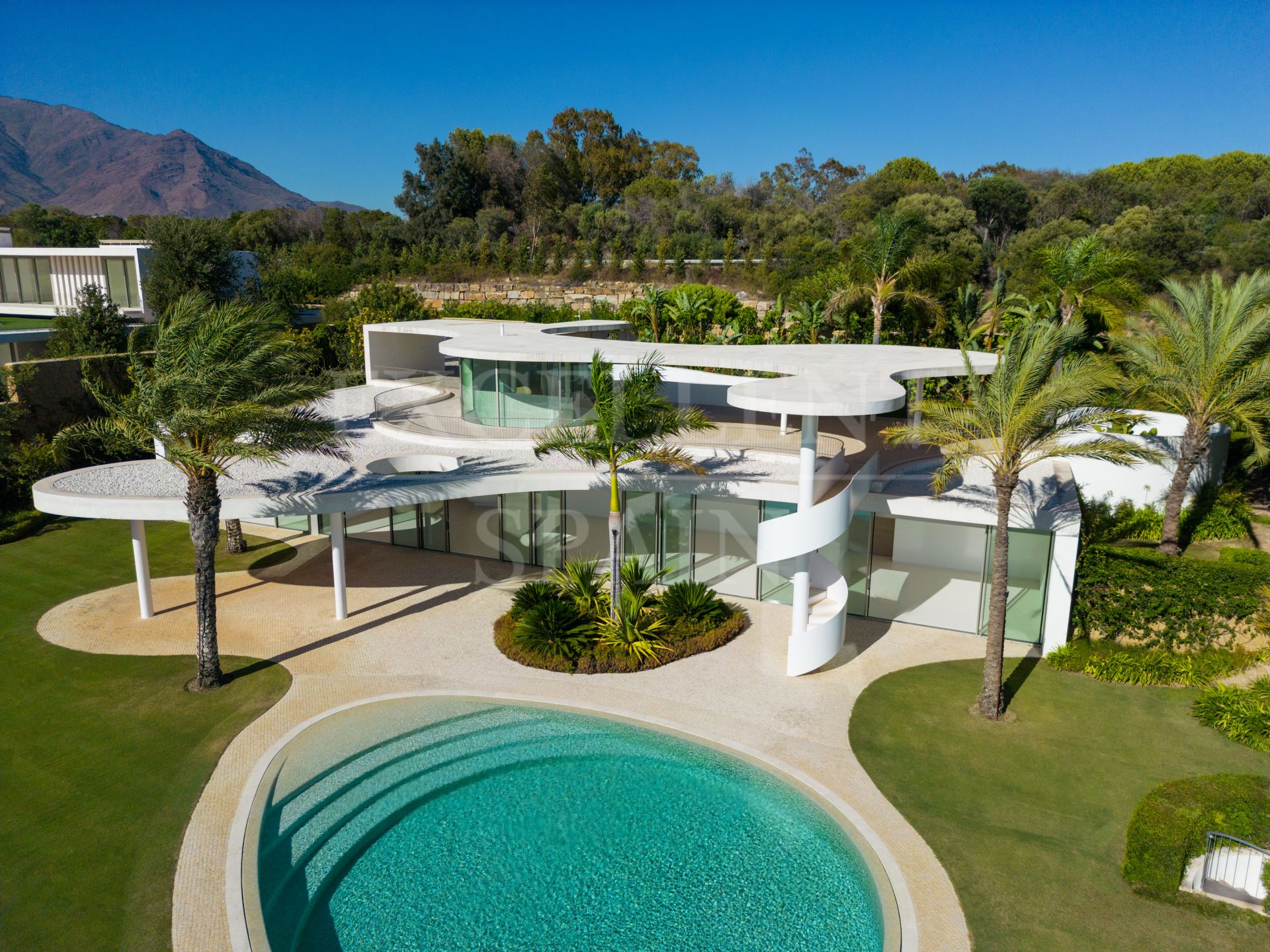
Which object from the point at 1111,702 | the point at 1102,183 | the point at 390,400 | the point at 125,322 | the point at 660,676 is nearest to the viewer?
the point at 1111,702

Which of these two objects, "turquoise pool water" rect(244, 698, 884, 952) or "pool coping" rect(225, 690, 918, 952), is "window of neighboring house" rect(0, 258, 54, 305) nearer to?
"pool coping" rect(225, 690, 918, 952)

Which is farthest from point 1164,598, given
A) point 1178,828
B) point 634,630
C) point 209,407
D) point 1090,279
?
point 209,407

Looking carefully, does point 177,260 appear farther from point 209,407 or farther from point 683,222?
point 683,222

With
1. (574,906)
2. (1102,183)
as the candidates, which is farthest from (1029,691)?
(1102,183)

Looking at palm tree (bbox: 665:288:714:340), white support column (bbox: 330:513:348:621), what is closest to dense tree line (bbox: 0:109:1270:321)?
palm tree (bbox: 665:288:714:340)

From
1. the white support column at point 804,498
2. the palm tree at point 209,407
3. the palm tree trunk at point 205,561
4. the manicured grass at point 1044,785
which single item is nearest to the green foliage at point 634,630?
the white support column at point 804,498

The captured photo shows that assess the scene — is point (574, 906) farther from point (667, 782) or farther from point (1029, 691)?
point (1029, 691)
